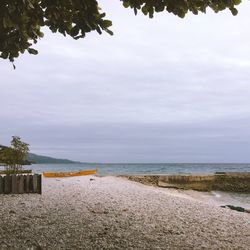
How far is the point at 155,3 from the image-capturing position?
7.02 metres

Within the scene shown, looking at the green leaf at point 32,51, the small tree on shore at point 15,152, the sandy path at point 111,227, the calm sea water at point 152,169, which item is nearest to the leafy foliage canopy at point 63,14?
the green leaf at point 32,51

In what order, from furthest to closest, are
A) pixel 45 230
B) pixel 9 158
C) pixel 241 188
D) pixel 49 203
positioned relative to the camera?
pixel 241 188
pixel 9 158
pixel 49 203
pixel 45 230

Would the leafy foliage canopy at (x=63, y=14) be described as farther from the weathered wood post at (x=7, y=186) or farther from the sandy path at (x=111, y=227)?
the weathered wood post at (x=7, y=186)

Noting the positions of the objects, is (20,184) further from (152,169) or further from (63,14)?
(152,169)

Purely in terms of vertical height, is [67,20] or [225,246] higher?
[67,20]

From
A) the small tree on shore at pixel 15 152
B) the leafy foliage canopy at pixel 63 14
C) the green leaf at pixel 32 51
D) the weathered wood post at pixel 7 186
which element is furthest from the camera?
the small tree on shore at pixel 15 152

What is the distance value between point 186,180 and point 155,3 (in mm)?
32500

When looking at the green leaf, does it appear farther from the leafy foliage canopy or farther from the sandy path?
the sandy path

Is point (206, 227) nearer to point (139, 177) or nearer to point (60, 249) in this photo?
point (60, 249)

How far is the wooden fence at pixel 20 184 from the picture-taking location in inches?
611

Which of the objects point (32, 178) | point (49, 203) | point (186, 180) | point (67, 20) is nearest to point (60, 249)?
point (67, 20)

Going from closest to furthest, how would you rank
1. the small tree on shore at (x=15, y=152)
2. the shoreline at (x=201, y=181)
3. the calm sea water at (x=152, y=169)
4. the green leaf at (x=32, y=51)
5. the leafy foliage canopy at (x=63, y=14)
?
the leafy foliage canopy at (x=63, y=14), the green leaf at (x=32, y=51), the small tree on shore at (x=15, y=152), the shoreline at (x=201, y=181), the calm sea water at (x=152, y=169)

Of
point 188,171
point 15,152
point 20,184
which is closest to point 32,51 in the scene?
point 20,184

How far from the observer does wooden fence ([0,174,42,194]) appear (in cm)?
1552
